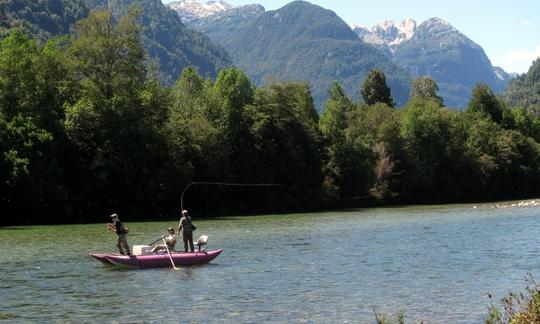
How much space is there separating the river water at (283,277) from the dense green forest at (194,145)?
15.5 metres

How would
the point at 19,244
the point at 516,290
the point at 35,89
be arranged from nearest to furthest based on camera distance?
the point at 516,290
the point at 19,244
the point at 35,89

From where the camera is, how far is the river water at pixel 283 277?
2236 centimetres

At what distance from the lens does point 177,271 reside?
3253 cm

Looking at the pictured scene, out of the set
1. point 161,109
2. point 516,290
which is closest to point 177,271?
point 516,290

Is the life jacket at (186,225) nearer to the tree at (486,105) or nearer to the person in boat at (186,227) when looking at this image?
the person in boat at (186,227)

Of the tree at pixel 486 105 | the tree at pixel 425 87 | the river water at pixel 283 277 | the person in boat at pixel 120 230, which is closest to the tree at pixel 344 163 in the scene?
the tree at pixel 486 105

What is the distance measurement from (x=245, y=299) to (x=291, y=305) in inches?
78.6

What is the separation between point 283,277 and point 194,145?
1878 inches

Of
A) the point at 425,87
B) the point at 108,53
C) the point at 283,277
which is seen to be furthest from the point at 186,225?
the point at 425,87

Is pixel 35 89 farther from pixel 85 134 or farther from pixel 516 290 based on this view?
pixel 516 290

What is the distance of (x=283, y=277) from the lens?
98.4ft

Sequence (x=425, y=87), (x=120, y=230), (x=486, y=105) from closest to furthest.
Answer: (x=120, y=230) < (x=486, y=105) < (x=425, y=87)

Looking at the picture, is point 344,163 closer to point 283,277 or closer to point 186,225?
point 186,225

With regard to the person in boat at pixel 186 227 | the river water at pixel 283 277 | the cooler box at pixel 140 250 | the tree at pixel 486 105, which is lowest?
the river water at pixel 283 277
